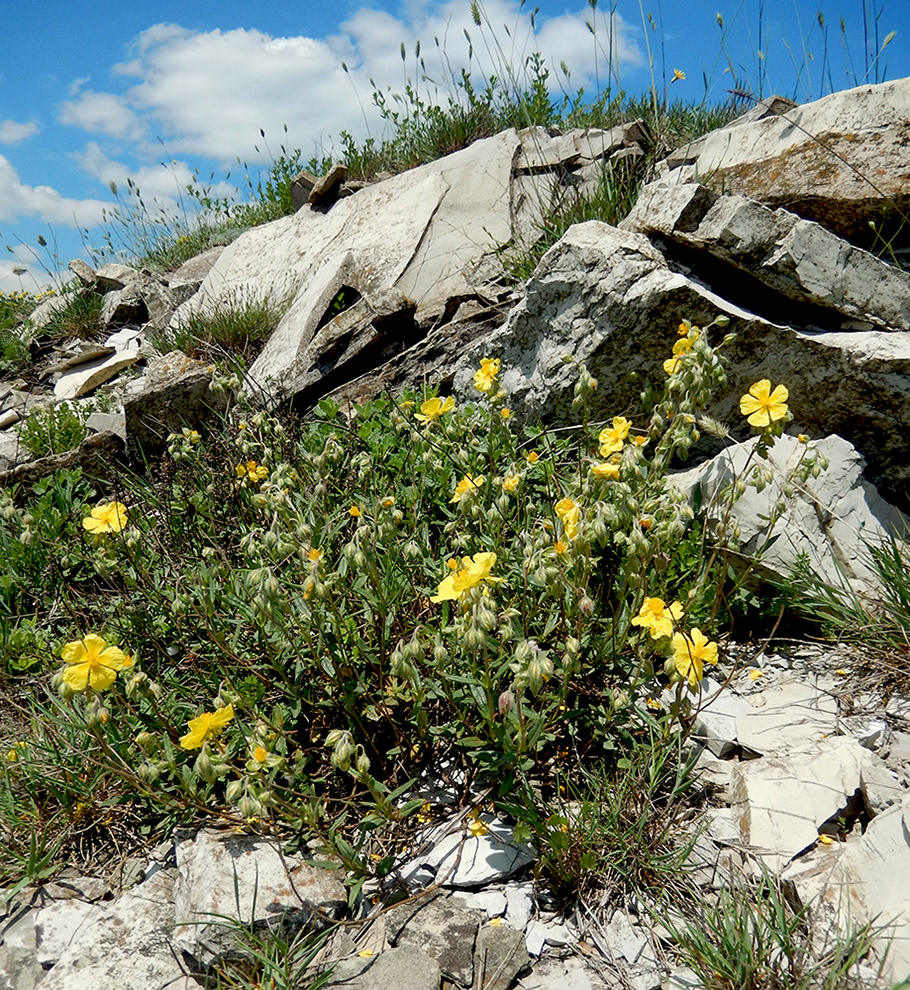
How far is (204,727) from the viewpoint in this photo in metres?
2.17

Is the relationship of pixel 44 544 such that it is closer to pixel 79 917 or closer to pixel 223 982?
pixel 79 917

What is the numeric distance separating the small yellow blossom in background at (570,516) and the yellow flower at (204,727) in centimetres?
118

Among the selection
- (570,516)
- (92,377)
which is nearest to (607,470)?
(570,516)

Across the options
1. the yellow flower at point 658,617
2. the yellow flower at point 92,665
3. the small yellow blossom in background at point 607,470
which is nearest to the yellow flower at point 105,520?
the yellow flower at point 92,665

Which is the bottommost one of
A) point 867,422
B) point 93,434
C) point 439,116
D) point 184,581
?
point 867,422

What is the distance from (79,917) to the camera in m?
2.40

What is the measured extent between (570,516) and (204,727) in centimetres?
129

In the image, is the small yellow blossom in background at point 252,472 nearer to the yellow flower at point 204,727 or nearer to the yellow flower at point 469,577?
the yellow flower at point 204,727

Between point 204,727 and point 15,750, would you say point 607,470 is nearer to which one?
point 204,727

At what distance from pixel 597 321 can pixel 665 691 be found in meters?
1.96

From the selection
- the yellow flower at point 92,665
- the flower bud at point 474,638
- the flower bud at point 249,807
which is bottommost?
the flower bud at point 249,807

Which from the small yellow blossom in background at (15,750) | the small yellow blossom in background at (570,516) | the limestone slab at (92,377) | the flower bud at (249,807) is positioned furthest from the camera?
the limestone slab at (92,377)

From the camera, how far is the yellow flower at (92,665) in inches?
83.7

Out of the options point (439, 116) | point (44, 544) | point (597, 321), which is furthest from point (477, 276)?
point (439, 116)
